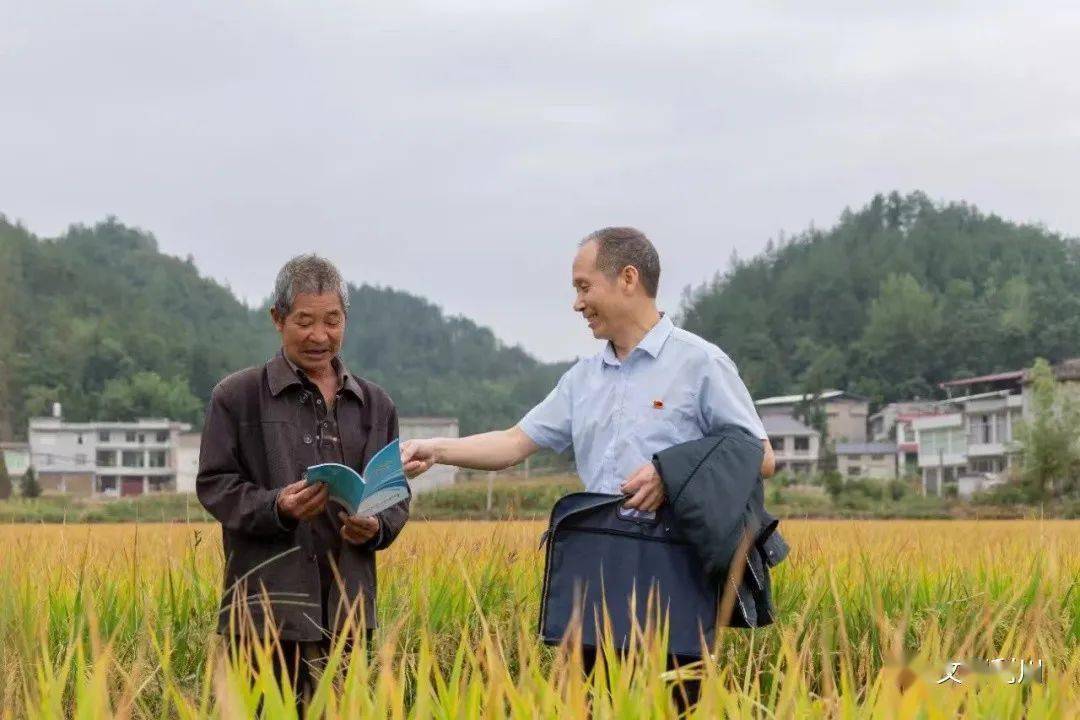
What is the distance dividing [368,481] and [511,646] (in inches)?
57.3

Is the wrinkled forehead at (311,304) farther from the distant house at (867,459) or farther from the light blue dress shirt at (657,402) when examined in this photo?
the distant house at (867,459)

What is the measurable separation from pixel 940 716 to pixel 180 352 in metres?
108

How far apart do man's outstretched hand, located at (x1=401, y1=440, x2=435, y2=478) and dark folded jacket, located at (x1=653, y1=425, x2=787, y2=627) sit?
69cm

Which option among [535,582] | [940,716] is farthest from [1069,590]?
[940,716]

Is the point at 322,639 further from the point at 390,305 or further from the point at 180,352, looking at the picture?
the point at 390,305

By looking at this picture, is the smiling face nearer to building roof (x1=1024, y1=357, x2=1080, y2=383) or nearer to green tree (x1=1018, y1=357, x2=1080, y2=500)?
green tree (x1=1018, y1=357, x2=1080, y2=500)

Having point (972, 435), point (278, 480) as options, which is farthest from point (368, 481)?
point (972, 435)

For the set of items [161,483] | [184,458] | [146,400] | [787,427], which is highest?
[146,400]

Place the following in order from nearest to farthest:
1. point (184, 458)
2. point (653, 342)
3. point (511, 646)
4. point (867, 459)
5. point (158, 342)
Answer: point (653, 342)
point (511, 646)
point (867, 459)
point (184, 458)
point (158, 342)

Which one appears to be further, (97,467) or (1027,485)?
(97,467)

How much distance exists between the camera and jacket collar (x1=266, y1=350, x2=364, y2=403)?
371 centimetres

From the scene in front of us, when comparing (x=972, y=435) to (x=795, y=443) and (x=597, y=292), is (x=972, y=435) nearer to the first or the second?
(x=795, y=443)

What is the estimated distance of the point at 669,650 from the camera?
11.8 ft

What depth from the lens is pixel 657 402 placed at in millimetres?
3791
